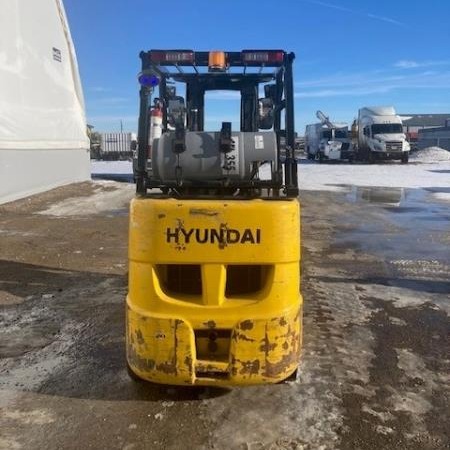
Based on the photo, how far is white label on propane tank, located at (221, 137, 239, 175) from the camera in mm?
4039

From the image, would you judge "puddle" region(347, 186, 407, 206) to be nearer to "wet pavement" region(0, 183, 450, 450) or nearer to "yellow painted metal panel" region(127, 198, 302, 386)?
"wet pavement" region(0, 183, 450, 450)

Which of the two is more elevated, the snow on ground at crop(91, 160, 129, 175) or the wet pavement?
the snow on ground at crop(91, 160, 129, 175)

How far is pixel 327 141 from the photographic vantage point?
144ft

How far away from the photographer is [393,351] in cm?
495

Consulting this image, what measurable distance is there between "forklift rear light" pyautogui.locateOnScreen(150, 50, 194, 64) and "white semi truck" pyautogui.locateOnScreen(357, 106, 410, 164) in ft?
122

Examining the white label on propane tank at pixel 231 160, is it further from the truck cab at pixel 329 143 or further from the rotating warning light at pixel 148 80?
the truck cab at pixel 329 143

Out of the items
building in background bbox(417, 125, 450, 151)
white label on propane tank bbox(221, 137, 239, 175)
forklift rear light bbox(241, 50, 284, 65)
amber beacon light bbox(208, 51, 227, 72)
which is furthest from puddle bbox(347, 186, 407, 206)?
building in background bbox(417, 125, 450, 151)

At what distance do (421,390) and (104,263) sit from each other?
5443mm

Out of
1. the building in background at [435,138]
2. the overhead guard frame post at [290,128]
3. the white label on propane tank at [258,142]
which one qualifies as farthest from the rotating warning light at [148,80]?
the building in background at [435,138]

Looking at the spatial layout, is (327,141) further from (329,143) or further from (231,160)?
(231,160)

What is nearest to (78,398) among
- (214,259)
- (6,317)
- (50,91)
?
(214,259)

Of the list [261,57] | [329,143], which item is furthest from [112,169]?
[261,57]

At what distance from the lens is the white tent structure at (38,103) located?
53.3 ft

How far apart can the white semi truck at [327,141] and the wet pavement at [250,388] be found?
34685mm
